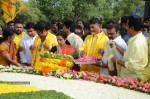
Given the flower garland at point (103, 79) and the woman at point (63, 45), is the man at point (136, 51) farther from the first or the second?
the woman at point (63, 45)

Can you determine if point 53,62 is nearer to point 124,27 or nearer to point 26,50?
point 26,50

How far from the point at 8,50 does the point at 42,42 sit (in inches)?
36.7

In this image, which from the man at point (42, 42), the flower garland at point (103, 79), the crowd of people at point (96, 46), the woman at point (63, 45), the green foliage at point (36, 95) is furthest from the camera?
the woman at point (63, 45)

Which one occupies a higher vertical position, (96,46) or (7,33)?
(7,33)

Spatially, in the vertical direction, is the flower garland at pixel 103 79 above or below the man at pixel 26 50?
below

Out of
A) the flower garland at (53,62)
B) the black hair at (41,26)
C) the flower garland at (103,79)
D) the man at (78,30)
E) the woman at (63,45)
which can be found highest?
the black hair at (41,26)

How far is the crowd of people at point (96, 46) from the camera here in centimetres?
749

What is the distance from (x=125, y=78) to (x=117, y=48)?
2.10 ft

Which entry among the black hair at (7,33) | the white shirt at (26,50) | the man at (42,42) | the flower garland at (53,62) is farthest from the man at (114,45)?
the black hair at (7,33)

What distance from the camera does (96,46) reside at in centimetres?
888

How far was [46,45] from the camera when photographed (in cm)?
891

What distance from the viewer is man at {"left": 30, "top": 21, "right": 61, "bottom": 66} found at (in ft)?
28.5

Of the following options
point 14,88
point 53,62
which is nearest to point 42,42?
point 53,62

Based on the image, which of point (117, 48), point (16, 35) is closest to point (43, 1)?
point (16, 35)
